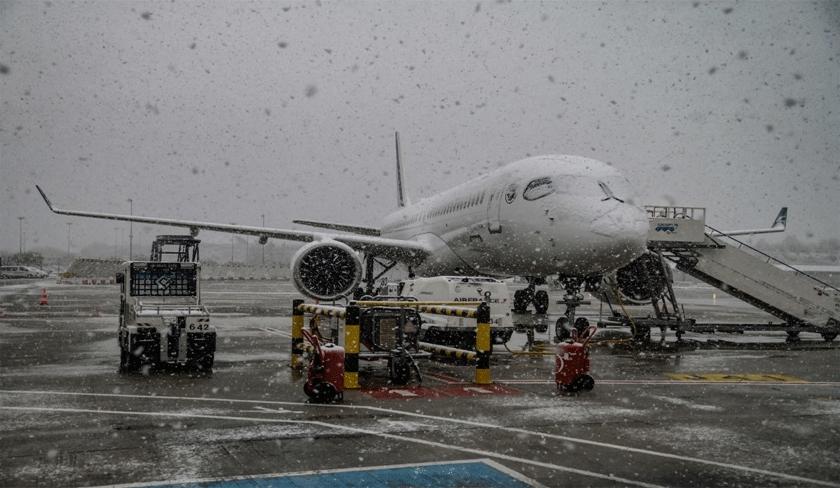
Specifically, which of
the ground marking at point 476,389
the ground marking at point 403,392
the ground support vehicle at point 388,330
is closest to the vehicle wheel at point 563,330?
the ground support vehicle at point 388,330

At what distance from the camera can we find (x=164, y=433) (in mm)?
8562

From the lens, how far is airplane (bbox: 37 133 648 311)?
18.6 metres

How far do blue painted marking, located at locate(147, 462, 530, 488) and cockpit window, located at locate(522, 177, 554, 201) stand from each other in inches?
513

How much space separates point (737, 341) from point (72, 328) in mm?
19301

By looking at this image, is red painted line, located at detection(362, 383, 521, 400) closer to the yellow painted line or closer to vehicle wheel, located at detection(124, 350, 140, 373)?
the yellow painted line

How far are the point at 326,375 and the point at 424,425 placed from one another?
2117mm

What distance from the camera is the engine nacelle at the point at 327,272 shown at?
74.3 feet

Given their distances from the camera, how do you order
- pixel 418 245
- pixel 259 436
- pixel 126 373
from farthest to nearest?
pixel 418 245
pixel 126 373
pixel 259 436

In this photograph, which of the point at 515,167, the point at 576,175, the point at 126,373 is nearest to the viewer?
the point at 126,373

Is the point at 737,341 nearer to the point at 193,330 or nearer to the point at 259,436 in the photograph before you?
the point at 193,330

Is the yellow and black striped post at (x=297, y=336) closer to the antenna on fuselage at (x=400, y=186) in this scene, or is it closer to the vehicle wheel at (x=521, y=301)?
the vehicle wheel at (x=521, y=301)

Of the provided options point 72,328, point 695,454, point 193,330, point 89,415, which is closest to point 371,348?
Result: point 193,330

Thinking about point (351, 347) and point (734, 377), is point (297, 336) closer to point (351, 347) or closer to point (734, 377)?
point (351, 347)

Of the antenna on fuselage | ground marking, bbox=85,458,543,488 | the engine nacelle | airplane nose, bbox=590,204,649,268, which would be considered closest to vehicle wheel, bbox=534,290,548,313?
airplane nose, bbox=590,204,649,268
